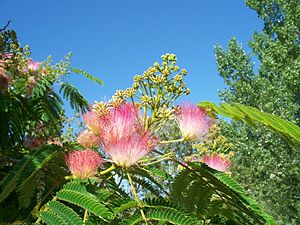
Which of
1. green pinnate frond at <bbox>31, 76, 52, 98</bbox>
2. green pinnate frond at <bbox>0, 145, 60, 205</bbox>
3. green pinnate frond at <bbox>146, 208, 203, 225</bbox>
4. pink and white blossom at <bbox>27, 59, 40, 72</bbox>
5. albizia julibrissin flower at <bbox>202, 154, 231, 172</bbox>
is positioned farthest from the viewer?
pink and white blossom at <bbox>27, 59, 40, 72</bbox>

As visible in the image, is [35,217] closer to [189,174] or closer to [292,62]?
[189,174]

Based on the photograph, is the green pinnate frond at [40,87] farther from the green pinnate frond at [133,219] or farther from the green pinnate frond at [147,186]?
the green pinnate frond at [133,219]

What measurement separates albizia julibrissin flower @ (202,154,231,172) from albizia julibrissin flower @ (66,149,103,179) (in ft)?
1.54

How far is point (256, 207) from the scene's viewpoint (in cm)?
132

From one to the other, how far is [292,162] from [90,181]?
13.3 meters

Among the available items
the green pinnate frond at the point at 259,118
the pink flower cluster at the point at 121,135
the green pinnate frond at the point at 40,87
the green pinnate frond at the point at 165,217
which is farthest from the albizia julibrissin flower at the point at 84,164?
the green pinnate frond at the point at 40,87

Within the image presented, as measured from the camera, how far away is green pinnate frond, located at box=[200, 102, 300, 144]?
1452 mm

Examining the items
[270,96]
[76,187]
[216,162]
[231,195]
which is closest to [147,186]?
[216,162]

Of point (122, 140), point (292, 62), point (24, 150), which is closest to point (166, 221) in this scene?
point (122, 140)

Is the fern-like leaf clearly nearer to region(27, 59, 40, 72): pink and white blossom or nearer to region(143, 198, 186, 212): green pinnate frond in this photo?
region(143, 198, 186, 212): green pinnate frond

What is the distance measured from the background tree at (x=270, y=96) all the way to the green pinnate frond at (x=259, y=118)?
39.9 feet

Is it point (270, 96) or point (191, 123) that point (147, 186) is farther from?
point (270, 96)

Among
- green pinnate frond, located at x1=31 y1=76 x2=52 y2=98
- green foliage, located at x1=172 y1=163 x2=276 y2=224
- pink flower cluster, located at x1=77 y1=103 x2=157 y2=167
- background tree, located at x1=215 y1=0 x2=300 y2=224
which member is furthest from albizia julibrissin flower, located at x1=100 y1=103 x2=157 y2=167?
background tree, located at x1=215 y1=0 x2=300 y2=224

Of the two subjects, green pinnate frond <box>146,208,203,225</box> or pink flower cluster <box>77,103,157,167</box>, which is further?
pink flower cluster <box>77,103,157,167</box>
